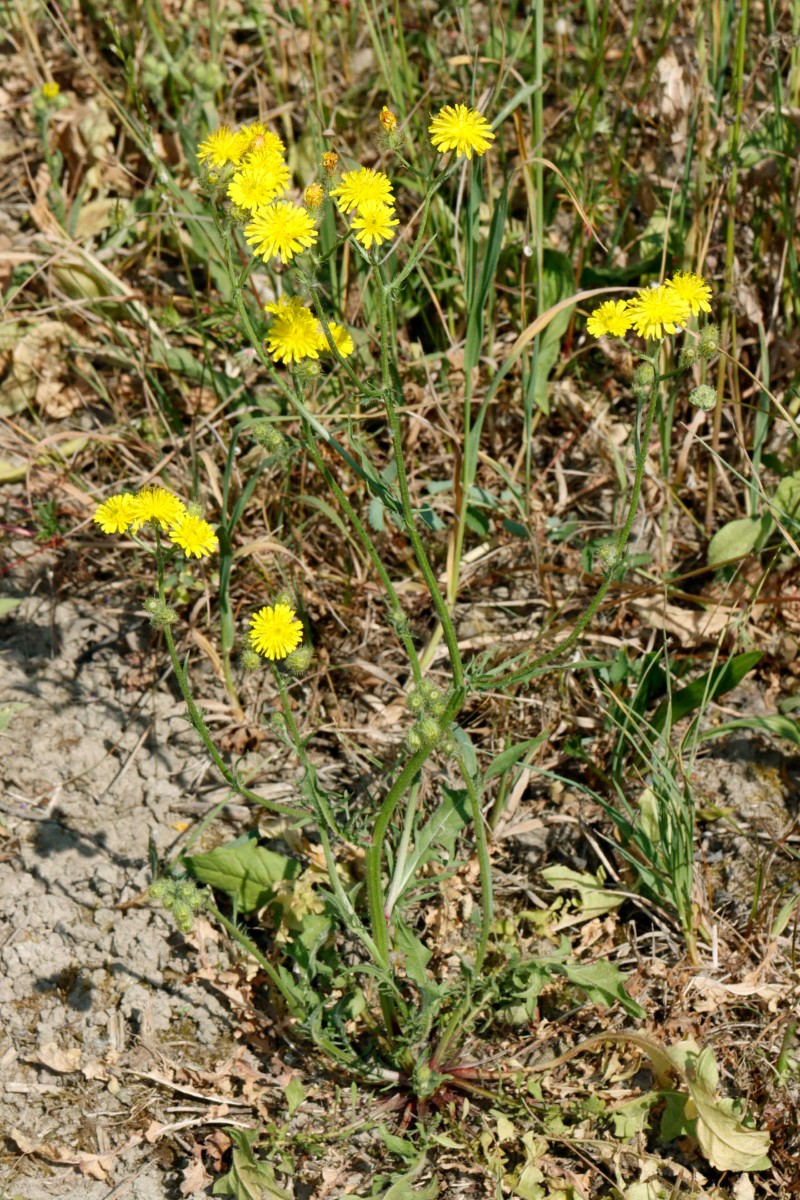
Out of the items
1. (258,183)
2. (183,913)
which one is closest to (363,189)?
(258,183)

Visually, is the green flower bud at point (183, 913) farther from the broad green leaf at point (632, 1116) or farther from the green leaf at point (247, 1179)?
the broad green leaf at point (632, 1116)

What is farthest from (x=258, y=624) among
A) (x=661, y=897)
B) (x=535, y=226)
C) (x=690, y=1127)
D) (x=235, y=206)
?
(x=535, y=226)

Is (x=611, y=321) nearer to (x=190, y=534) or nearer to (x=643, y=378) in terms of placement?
(x=643, y=378)

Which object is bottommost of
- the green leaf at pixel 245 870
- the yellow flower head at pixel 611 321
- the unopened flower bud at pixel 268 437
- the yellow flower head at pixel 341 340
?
the green leaf at pixel 245 870

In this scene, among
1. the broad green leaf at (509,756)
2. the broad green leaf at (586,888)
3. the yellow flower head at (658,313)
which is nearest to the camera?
the yellow flower head at (658,313)

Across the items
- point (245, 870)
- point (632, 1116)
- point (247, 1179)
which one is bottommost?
point (632, 1116)

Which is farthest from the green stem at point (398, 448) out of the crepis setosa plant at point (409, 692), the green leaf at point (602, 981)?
the green leaf at point (602, 981)
